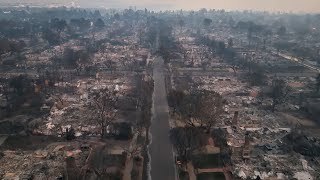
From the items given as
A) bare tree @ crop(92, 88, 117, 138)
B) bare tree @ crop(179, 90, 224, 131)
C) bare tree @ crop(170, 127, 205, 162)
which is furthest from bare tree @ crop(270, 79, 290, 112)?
bare tree @ crop(92, 88, 117, 138)

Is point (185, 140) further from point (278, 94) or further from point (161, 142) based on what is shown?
point (278, 94)

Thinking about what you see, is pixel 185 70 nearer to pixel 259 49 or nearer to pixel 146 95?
pixel 146 95

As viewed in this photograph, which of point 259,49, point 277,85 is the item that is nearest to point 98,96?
point 277,85

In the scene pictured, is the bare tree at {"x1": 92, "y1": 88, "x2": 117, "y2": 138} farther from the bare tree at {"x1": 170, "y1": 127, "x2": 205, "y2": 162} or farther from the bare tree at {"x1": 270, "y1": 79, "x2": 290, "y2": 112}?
the bare tree at {"x1": 270, "y1": 79, "x2": 290, "y2": 112}

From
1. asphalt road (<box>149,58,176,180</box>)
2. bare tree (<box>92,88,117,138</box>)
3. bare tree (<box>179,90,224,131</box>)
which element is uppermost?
bare tree (<box>179,90,224,131</box>)

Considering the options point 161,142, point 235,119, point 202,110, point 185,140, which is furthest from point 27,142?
point 235,119
